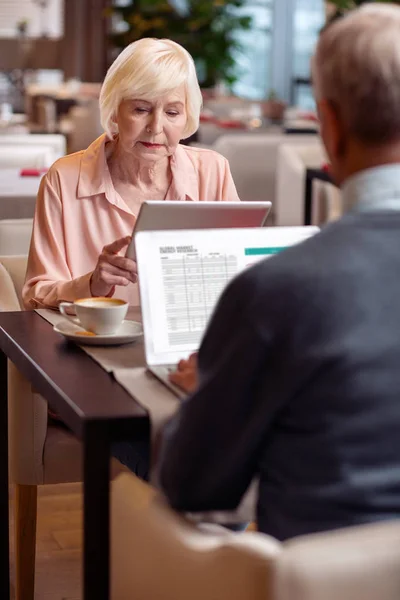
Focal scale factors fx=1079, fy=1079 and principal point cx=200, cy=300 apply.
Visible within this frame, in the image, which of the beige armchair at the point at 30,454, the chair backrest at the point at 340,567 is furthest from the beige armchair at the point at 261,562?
the beige armchair at the point at 30,454

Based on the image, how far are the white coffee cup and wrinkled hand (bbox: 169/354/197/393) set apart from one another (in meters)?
0.24

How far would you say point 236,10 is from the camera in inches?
523

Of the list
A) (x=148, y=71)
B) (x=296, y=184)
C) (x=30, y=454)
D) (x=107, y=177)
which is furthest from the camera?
(x=296, y=184)

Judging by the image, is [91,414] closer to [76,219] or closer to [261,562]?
[261,562]

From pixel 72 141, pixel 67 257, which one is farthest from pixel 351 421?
pixel 72 141

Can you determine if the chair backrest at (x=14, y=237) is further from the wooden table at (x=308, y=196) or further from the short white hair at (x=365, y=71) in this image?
the wooden table at (x=308, y=196)

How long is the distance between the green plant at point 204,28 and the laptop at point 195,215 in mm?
11053

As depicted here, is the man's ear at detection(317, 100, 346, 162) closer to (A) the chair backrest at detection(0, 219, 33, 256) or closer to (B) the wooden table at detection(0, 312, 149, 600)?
(B) the wooden table at detection(0, 312, 149, 600)

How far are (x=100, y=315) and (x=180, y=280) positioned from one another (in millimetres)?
178

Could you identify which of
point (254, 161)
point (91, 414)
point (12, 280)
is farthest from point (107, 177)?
point (254, 161)

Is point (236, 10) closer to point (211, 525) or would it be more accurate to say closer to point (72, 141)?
point (72, 141)

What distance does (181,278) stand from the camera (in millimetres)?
1805

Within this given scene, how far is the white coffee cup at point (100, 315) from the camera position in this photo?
1.89 meters

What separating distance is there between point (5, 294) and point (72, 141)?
5.92 metres
